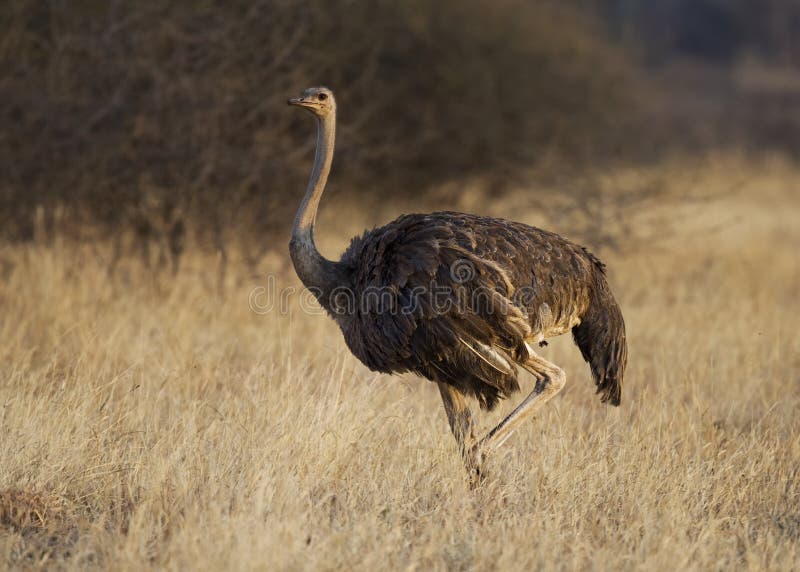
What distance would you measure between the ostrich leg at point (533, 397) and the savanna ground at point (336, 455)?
0.58 ft

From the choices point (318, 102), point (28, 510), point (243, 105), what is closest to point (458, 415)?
point (318, 102)

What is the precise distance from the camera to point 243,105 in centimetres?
897

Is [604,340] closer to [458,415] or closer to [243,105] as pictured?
[458,415]

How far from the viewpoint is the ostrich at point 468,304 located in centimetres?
452

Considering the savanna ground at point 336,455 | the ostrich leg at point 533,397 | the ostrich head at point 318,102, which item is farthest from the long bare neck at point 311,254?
the ostrich leg at point 533,397

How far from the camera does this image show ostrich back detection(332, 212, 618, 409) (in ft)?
14.8

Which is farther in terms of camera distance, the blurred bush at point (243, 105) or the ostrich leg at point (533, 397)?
the blurred bush at point (243, 105)

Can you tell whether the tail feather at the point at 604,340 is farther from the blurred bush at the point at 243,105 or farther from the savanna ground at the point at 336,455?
the blurred bush at the point at 243,105

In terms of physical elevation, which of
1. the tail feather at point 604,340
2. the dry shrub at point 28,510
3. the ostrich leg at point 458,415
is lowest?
the dry shrub at point 28,510

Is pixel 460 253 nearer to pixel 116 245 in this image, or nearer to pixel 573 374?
pixel 573 374

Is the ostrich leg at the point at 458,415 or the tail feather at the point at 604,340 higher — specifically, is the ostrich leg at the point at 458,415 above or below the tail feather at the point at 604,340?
below

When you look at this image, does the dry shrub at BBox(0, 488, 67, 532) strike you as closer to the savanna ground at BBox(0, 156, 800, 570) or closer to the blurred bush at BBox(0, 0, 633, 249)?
the savanna ground at BBox(0, 156, 800, 570)

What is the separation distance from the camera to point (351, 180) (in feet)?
36.8

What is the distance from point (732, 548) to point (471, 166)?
8.43 meters
